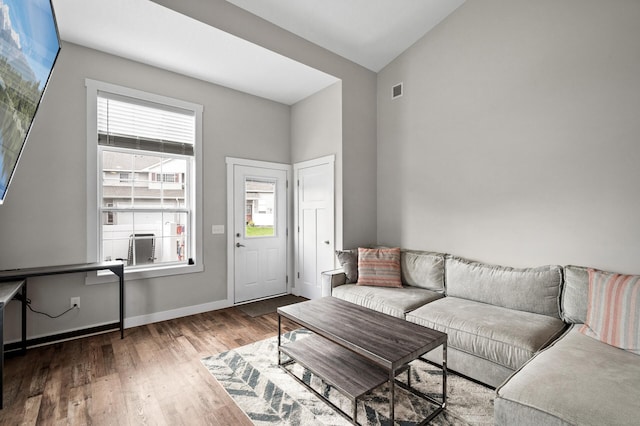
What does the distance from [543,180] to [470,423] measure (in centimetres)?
211

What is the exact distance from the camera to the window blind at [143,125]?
3197 millimetres

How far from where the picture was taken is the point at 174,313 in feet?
11.7

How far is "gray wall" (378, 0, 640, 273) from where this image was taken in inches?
91.4

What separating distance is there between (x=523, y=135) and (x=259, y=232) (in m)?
3.33

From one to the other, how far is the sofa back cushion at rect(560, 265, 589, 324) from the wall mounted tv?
3400 mm

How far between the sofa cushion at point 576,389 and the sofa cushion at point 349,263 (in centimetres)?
194

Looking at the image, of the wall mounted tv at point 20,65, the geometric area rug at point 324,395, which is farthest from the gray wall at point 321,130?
the wall mounted tv at point 20,65

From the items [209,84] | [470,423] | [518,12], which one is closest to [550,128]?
[518,12]

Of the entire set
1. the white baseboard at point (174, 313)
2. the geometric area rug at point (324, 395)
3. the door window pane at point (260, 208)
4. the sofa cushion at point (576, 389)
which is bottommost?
the geometric area rug at point (324, 395)

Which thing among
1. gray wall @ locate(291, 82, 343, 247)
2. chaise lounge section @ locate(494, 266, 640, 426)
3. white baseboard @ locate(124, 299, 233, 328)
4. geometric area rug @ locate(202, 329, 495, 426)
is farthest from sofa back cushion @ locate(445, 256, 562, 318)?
white baseboard @ locate(124, 299, 233, 328)

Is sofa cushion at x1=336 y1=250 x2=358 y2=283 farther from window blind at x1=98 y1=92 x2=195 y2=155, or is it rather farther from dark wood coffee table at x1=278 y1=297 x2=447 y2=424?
window blind at x1=98 y1=92 x2=195 y2=155

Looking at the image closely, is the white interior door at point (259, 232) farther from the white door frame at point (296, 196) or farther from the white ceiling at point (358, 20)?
the white ceiling at point (358, 20)

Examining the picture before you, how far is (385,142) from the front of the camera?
404 centimetres

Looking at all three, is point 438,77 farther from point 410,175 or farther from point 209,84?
point 209,84
